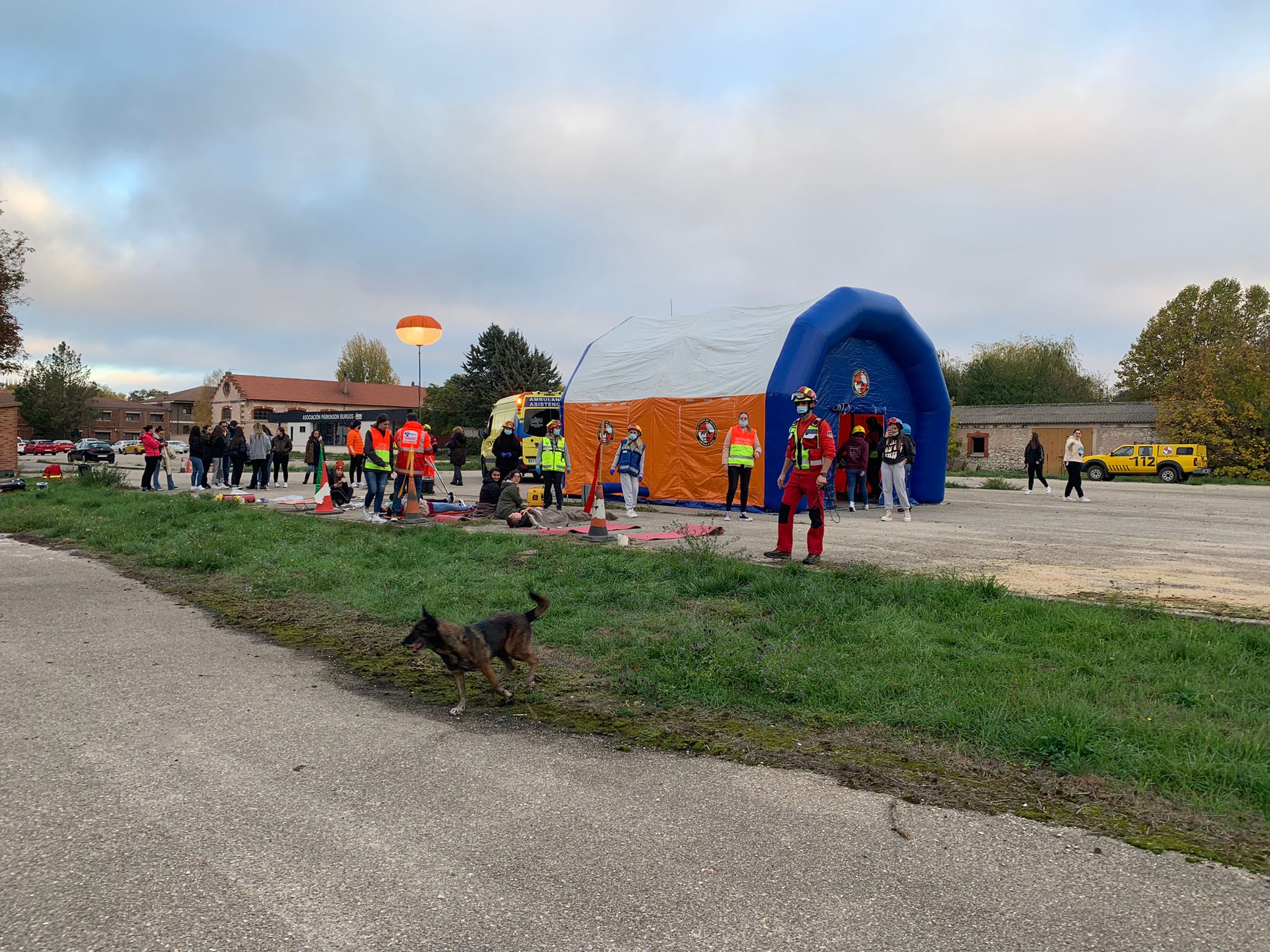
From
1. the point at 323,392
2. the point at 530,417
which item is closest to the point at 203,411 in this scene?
the point at 323,392

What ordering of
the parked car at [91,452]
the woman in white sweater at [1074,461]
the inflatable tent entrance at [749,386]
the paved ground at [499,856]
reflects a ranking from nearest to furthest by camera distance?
the paved ground at [499,856]
the inflatable tent entrance at [749,386]
the woman in white sweater at [1074,461]
the parked car at [91,452]

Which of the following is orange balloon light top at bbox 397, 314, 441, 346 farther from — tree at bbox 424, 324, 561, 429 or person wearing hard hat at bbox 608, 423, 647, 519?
tree at bbox 424, 324, 561, 429

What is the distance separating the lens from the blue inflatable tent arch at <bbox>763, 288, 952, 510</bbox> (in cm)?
1639

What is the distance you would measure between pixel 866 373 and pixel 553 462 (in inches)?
301

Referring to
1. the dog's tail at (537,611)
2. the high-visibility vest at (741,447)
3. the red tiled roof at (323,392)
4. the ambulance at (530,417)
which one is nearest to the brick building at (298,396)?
the red tiled roof at (323,392)

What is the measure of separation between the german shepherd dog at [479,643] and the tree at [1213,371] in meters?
41.0

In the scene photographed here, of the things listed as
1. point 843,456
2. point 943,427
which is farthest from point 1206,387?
point 843,456

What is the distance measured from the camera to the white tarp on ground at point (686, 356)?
56.3ft

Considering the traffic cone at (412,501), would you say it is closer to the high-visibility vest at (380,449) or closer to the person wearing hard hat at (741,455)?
the high-visibility vest at (380,449)

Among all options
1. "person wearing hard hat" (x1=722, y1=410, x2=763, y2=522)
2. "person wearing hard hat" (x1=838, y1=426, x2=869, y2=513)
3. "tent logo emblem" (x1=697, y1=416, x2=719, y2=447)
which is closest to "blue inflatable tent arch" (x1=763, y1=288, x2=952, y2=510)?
"person wearing hard hat" (x1=838, y1=426, x2=869, y2=513)

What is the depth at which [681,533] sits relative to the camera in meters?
12.2

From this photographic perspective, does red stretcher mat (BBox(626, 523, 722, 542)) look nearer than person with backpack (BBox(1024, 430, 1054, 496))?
Yes

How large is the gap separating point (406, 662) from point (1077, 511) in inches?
607

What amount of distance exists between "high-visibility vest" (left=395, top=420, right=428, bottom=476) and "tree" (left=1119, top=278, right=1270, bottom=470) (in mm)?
37186
